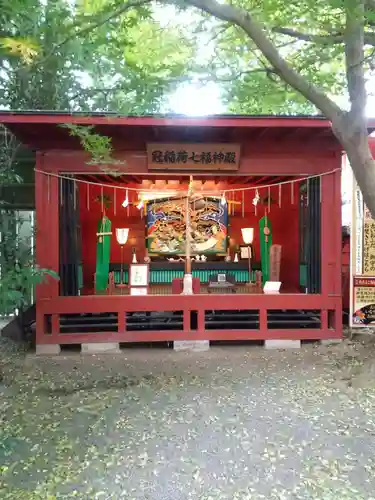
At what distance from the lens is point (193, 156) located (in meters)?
8.17

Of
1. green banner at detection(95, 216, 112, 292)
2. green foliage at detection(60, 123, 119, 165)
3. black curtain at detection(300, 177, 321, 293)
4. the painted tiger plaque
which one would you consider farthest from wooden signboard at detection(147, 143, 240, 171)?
the painted tiger plaque

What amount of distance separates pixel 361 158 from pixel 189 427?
3017 millimetres

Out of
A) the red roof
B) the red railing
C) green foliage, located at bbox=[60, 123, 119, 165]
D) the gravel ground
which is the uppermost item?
the red roof

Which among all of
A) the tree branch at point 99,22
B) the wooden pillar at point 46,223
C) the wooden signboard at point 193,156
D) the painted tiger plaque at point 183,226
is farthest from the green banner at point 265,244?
the tree branch at point 99,22

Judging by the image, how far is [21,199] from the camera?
9625 millimetres

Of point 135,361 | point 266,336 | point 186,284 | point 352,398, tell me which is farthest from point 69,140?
point 352,398

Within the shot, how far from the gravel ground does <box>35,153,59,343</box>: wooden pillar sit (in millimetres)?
1486

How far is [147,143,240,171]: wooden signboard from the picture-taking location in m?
8.10

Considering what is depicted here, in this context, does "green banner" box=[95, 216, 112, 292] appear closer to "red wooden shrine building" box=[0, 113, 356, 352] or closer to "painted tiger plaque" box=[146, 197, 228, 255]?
"red wooden shrine building" box=[0, 113, 356, 352]

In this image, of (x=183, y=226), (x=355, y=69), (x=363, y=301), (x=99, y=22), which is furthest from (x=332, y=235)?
(x=99, y=22)

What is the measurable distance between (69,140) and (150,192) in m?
3.33

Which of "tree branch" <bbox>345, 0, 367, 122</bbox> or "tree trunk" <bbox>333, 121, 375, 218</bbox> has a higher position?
"tree branch" <bbox>345, 0, 367, 122</bbox>

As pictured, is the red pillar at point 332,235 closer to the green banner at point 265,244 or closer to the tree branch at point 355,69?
the green banner at point 265,244

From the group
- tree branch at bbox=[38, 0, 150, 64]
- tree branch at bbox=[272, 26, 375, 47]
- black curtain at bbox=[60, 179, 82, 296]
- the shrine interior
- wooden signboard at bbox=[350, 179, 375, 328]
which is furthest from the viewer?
the shrine interior
